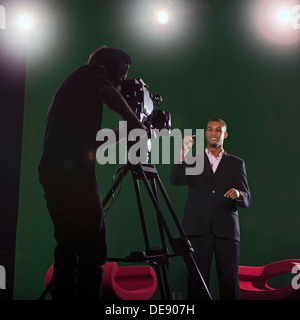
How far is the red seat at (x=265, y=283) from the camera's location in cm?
224

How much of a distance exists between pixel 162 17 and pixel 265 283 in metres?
2.81

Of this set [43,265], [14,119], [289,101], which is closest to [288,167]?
[289,101]

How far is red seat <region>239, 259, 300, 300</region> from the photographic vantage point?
2.24 m

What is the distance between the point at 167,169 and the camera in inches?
134

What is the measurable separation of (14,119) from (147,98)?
2.35 m

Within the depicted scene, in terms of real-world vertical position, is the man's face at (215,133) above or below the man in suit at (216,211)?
above

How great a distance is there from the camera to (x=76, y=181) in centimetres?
112
